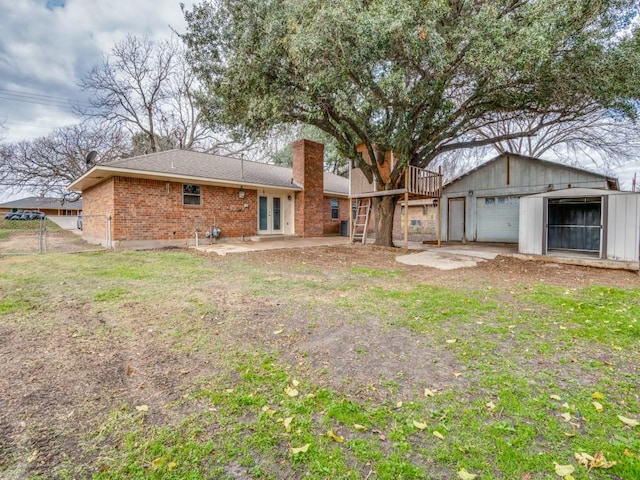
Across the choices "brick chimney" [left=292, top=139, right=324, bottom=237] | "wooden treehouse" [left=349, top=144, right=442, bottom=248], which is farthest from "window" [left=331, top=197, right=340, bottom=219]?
"wooden treehouse" [left=349, top=144, right=442, bottom=248]

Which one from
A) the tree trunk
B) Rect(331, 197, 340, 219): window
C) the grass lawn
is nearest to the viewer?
the grass lawn

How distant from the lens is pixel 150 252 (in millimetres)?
10031

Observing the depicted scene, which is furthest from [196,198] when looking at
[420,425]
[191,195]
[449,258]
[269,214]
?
[420,425]

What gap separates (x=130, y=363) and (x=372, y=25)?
7404mm

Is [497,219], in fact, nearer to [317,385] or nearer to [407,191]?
[407,191]

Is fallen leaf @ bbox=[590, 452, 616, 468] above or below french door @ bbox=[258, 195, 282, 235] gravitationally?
below

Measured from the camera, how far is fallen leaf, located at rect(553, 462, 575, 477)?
1664mm

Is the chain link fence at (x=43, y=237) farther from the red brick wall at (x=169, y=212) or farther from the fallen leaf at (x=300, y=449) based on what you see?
the fallen leaf at (x=300, y=449)

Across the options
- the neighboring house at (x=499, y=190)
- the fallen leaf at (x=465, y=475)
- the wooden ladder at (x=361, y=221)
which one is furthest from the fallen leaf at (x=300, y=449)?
the neighboring house at (x=499, y=190)

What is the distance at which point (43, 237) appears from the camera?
15.1 m

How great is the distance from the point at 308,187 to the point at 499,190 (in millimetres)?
8400

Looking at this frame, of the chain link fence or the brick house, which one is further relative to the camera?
the chain link fence

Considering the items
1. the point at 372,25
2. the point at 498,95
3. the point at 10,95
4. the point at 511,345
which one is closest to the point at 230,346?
the point at 511,345

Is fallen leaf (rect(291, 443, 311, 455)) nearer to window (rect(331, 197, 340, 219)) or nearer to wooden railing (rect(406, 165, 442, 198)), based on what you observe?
wooden railing (rect(406, 165, 442, 198))
